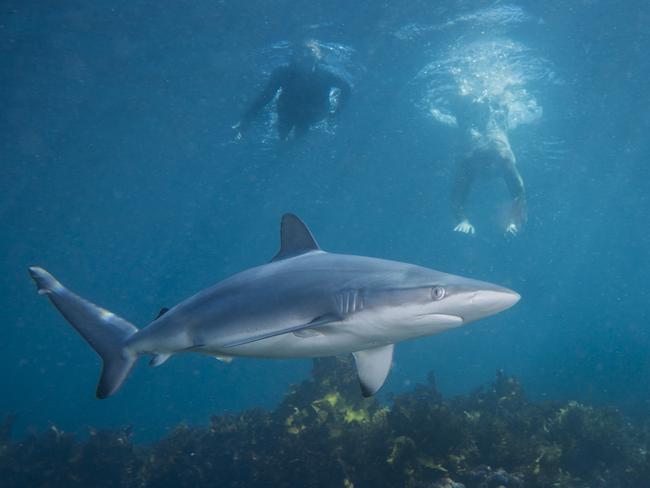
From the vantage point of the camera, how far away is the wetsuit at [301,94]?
20.0 meters

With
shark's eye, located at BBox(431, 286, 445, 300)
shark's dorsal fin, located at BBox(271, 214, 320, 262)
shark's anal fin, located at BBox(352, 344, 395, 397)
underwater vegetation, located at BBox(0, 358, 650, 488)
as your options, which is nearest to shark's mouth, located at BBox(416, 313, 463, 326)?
shark's eye, located at BBox(431, 286, 445, 300)

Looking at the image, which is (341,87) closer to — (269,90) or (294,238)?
(269,90)

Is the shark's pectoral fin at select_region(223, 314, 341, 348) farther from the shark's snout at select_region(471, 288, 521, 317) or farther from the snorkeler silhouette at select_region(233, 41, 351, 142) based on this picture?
the snorkeler silhouette at select_region(233, 41, 351, 142)

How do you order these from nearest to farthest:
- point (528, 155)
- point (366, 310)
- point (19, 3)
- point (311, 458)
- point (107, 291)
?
point (366, 310)
point (311, 458)
point (19, 3)
point (528, 155)
point (107, 291)

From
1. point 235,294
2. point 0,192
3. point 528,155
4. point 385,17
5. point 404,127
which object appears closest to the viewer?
point 235,294

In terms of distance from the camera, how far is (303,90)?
65.9 feet

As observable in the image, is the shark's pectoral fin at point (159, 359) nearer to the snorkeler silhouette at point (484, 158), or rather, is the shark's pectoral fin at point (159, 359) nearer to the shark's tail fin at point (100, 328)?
the shark's tail fin at point (100, 328)

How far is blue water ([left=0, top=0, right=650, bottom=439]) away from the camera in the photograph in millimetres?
18094

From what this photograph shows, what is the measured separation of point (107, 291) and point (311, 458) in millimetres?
95567

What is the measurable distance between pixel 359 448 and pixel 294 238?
4.08 m

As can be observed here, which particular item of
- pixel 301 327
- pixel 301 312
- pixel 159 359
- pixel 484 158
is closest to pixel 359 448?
pixel 159 359

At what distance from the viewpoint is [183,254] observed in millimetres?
71312

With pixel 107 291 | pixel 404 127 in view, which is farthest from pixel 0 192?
pixel 107 291

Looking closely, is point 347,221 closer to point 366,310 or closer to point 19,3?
point 19,3
